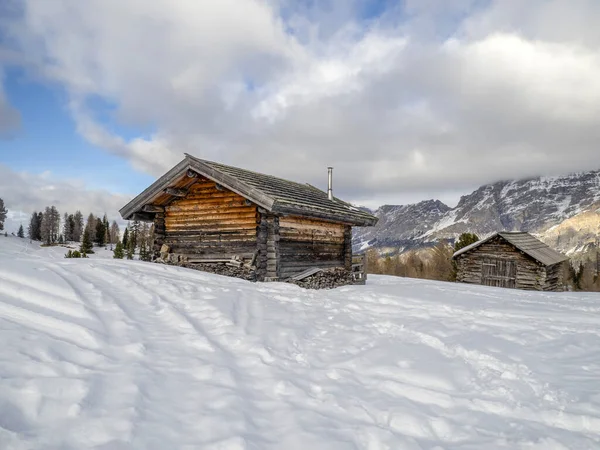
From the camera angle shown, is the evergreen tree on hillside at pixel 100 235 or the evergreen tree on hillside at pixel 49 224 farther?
the evergreen tree on hillside at pixel 49 224

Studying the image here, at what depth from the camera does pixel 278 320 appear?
20.9 ft

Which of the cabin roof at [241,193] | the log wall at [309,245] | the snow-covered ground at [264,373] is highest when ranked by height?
the cabin roof at [241,193]

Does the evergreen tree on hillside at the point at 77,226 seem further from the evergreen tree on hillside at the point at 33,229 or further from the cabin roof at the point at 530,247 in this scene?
the cabin roof at the point at 530,247

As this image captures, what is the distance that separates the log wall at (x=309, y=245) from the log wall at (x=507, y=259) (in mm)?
14092

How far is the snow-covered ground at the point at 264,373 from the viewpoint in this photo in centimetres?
303

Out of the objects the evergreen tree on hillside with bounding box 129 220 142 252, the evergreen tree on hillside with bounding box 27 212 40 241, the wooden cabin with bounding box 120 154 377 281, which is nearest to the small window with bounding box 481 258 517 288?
the wooden cabin with bounding box 120 154 377 281

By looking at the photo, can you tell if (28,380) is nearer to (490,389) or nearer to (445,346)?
(490,389)

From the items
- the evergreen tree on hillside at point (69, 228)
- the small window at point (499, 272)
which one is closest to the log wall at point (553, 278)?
the small window at point (499, 272)

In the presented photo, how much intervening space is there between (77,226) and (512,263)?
368 ft

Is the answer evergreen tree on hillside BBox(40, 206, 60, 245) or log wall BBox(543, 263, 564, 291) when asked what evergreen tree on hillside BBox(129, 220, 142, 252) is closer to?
evergreen tree on hillside BBox(40, 206, 60, 245)

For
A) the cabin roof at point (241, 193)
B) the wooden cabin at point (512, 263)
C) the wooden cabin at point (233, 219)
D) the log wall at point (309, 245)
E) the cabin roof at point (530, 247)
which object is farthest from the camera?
the wooden cabin at point (512, 263)

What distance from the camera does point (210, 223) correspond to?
1257cm

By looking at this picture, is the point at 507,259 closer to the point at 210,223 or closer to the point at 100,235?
the point at 210,223

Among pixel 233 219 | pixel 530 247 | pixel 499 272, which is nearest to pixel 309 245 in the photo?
pixel 233 219
